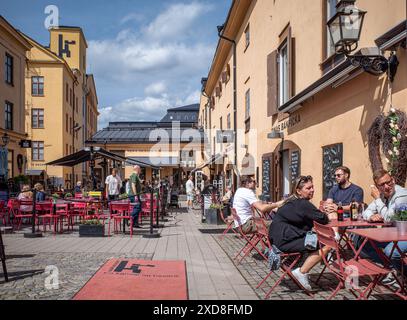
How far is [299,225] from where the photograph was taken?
5668 millimetres

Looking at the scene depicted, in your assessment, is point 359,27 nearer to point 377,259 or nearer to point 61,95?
point 377,259

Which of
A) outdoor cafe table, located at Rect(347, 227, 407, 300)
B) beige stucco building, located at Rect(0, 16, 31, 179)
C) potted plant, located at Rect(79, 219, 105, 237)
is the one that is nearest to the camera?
outdoor cafe table, located at Rect(347, 227, 407, 300)

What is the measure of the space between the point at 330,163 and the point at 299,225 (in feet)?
11.2

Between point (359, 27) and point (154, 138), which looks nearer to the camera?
point (359, 27)

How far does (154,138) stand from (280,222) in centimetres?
4188

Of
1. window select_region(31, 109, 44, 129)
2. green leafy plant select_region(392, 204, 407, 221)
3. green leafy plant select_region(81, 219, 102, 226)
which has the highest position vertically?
window select_region(31, 109, 44, 129)

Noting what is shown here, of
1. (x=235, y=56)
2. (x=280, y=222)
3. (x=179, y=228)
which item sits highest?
(x=235, y=56)

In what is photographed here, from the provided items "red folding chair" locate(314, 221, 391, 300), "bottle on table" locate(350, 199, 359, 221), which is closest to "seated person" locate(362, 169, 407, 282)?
"bottle on table" locate(350, 199, 359, 221)

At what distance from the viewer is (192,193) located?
23781 millimetres

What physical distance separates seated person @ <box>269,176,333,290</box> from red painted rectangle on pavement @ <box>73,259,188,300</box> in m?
1.38

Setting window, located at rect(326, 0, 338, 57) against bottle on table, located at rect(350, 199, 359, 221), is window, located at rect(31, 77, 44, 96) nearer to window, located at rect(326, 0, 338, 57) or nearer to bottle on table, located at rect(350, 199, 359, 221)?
window, located at rect(326, 0, 338, 57)

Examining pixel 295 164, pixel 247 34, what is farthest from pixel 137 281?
pixel 247 34

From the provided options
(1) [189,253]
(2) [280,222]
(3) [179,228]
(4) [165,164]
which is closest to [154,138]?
(4) [165,164]

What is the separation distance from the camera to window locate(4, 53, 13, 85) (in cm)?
2555
